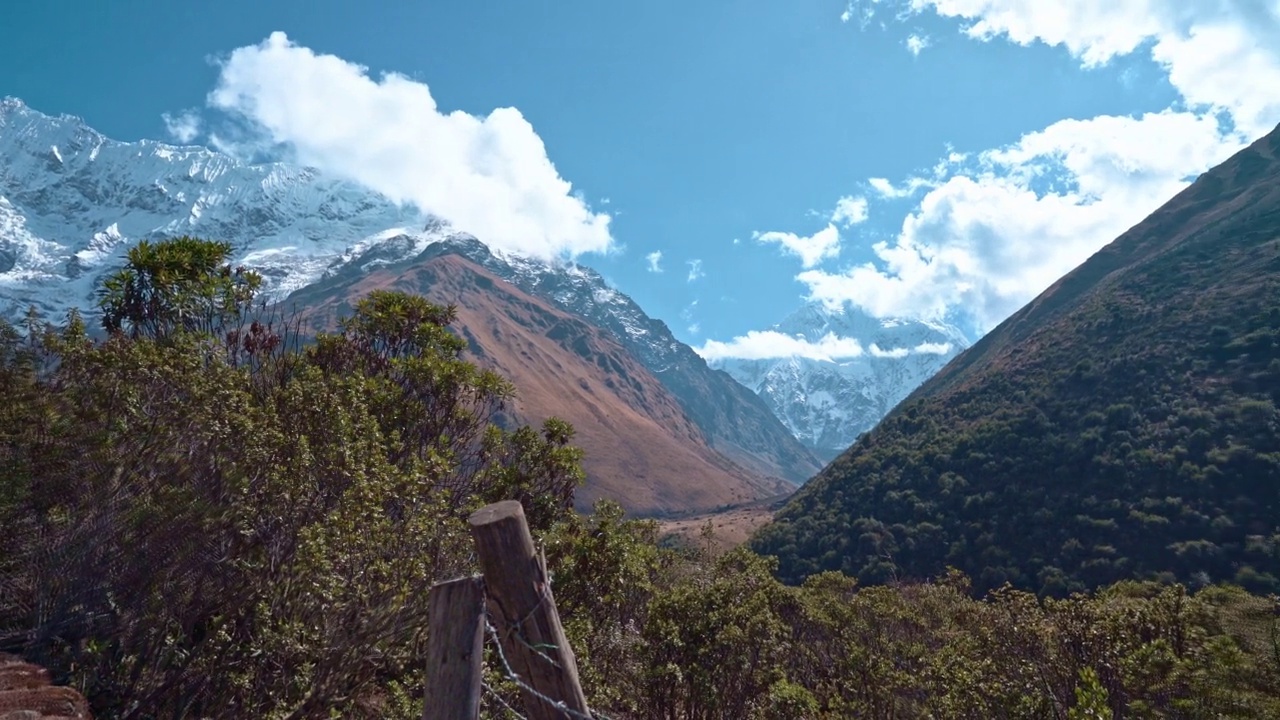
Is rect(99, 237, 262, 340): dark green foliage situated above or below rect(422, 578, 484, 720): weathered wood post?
above

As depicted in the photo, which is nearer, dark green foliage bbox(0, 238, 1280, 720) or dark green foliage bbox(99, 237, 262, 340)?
dark green foliage bbox(0, 238, 1280, 720)

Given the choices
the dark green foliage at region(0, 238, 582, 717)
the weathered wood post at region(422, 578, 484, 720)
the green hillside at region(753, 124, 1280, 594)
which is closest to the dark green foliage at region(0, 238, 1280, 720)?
the dark green foliage at region(0, 238, 582, 717)

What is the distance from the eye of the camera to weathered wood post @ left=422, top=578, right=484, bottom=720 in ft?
12.5

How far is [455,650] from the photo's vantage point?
3.88 metres

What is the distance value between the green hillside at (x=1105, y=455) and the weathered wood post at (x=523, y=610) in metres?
66.0

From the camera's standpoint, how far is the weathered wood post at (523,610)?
404cm

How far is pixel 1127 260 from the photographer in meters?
127

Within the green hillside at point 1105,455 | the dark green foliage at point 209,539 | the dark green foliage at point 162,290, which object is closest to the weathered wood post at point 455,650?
the dark green foliage at point 209,539

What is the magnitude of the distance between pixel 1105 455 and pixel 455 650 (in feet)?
276

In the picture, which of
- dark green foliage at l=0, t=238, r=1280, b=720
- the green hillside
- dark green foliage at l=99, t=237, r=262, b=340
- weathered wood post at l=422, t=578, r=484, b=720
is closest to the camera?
weathered wood post at l=422, t=578, r=484, b=720

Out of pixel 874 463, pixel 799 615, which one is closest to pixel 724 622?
pixel 799 615

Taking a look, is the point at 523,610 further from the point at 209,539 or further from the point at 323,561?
the point at 209,539

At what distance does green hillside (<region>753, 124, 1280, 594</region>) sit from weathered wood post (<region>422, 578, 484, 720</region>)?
218ft

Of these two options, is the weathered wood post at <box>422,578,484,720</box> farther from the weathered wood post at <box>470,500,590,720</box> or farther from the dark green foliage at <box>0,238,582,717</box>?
the dark green foliage at <box>0,238,582,717</box>
